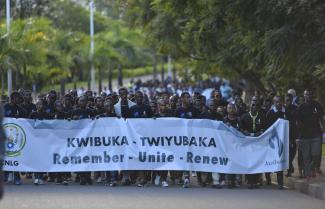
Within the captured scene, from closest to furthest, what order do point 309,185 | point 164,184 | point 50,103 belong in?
1. point 309,185
2. point 164,184
3. point 50,103

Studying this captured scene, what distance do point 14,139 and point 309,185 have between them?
19.5 ft

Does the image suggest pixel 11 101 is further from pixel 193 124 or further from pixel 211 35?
pixel 211 35

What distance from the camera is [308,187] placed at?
14414 mm

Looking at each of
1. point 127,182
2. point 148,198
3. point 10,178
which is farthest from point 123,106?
point 148,198

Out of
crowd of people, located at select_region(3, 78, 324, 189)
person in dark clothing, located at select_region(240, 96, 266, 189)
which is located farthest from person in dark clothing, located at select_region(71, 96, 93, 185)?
person in dark clothing, located at select_region(240, 96, 266, 189)

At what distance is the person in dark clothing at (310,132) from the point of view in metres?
15.4

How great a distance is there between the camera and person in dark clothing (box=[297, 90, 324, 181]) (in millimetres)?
15383

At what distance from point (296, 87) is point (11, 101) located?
44.2 feet

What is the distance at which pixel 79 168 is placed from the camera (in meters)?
15.1

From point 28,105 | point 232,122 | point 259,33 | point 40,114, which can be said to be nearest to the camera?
point 232,122

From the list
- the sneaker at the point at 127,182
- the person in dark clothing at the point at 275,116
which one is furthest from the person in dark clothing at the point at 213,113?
the sneaker at the point at 127,182

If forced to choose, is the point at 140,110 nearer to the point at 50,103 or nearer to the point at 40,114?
the point at 40,114

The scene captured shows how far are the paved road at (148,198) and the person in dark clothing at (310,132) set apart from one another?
3.47ft

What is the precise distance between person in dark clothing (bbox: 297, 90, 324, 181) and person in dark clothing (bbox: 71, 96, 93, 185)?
438cm
